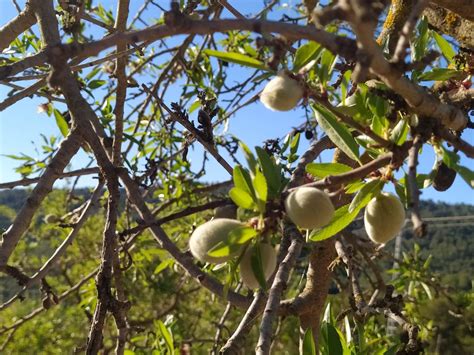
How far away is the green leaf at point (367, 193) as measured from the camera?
0.89 meters

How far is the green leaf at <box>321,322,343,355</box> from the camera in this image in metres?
1.21

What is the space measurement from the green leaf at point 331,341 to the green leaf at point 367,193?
1.39 feet

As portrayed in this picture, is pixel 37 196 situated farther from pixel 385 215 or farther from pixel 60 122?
pixel 385 215

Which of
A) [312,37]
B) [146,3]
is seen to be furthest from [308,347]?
[146,3]

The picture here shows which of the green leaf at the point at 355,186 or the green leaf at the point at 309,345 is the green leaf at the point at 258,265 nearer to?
the green leaf at the point at 355,186


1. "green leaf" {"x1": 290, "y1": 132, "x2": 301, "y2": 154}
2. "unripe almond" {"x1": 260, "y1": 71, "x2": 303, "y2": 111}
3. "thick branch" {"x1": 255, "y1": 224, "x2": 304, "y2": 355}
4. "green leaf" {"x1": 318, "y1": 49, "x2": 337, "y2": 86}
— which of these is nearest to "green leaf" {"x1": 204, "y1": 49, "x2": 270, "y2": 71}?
"unripe almond" {"x1": 260, "y1": 71, "x2": 303, "y2": 111}

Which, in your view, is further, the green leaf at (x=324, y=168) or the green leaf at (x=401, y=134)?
the green leaf at (x=324, y=168)

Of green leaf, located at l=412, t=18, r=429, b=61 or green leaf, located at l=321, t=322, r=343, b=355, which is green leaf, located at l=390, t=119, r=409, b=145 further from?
green leaf, located at l=321, t=322, r=343, b=355

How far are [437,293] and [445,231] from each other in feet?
71.7

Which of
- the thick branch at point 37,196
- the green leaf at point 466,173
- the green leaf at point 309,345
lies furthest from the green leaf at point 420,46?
the thick branch at point 37,196

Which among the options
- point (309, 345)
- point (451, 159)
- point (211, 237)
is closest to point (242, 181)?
point (211, 237)

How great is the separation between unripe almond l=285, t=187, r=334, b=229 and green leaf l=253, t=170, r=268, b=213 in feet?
0.12

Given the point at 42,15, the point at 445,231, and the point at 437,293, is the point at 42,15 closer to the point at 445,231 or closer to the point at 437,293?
the point at 437,293

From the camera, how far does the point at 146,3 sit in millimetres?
3258
